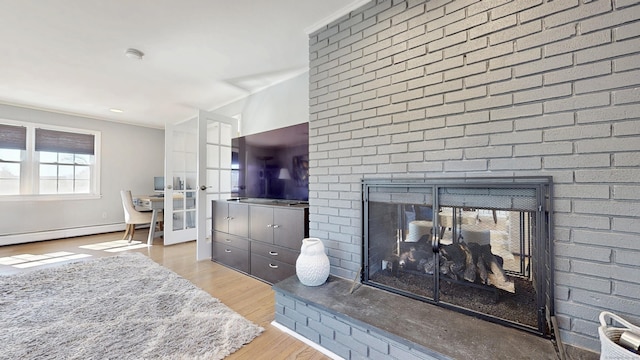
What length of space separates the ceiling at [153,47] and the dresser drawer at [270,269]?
208cm

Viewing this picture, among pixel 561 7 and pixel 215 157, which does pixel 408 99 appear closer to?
pixel 561 7

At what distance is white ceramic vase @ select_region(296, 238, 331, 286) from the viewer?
1709mm

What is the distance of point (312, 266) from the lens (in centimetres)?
171

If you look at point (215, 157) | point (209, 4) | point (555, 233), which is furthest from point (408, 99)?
point (215, 157)

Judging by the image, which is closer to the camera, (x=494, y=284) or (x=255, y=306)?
(x=494, y=284)

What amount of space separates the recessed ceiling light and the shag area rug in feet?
7.34

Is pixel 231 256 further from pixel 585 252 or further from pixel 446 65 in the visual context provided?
pixel 585 252

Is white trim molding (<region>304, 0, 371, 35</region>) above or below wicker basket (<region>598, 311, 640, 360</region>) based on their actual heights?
above

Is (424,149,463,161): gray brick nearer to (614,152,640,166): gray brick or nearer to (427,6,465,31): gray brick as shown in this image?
(614,152,640,166): gray brick

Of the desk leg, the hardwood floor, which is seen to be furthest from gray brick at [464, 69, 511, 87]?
the desk leg

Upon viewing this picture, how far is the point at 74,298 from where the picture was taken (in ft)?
7.04

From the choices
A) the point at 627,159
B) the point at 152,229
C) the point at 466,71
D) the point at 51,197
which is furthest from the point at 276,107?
the point at 51,197

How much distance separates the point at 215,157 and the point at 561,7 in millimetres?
3562

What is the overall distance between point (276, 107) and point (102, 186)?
4.24 meters
